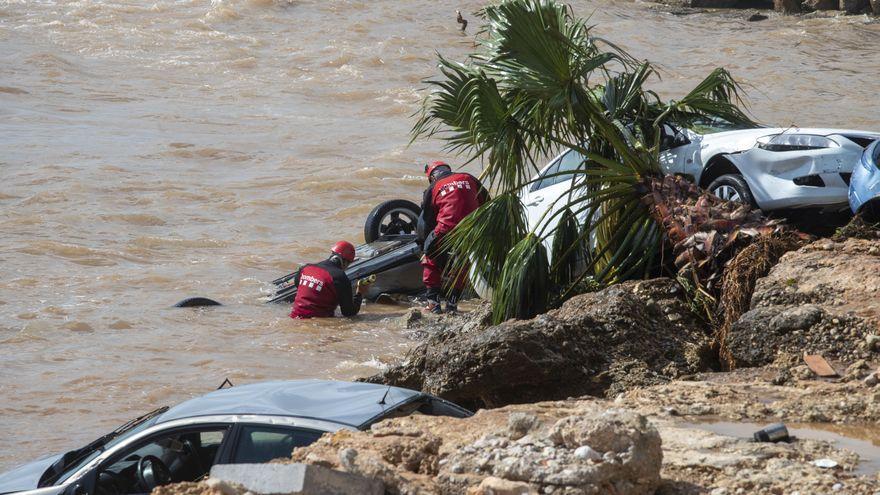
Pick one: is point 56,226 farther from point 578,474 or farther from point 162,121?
point 578,474

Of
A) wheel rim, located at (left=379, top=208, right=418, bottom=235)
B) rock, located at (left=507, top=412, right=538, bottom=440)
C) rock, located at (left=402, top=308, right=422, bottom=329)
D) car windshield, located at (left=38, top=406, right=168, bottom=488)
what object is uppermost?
rock, located at (left=507, top=412, right=538, bottom=440)

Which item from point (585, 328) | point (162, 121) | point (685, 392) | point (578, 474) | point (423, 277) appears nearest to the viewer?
point (578, 474)

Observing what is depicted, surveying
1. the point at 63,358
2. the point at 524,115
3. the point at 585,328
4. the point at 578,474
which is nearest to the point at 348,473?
the point at 578,474

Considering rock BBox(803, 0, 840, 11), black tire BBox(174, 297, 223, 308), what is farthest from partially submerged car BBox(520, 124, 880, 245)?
rock BBox(803, 0, 840, 11)

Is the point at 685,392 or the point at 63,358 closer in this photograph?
the point at 685,392

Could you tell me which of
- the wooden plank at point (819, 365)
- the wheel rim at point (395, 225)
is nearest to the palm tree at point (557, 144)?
the wooden plank at point (819, 365)

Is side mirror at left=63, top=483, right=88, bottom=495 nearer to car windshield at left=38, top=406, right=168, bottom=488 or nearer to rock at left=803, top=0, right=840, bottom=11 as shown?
car windshield at left=38, top=406, right=168, bottom=488

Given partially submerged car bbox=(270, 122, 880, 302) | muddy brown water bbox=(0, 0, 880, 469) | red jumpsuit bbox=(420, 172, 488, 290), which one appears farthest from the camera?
red jumpsuit bbox=(420, 172, 488, 290)

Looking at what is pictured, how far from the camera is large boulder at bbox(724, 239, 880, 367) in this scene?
Answer: 6.85 m

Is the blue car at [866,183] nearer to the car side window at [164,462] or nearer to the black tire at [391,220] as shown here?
the car side window at [164,462]

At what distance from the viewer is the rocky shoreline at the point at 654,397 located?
4254 mm

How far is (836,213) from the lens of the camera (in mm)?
8953

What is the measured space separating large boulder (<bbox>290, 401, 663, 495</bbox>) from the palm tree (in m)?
4.40

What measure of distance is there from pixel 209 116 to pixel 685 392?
20975 millimetres
